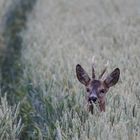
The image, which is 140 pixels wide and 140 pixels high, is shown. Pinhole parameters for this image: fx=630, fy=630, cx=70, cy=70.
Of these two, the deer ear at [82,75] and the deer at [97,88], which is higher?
the deer ear at [82,75]


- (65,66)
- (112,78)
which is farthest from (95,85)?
(65,66)

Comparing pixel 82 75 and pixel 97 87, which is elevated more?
pixel 82 75

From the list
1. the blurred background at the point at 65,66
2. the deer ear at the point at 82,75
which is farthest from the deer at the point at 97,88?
the blurred background at the point at 65,66

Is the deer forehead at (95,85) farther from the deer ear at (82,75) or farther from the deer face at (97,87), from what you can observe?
the deer ear at (82,75)

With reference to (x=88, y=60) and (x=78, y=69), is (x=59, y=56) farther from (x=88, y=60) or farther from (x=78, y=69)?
(x=78, y=69)

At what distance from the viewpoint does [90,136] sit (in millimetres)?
6191

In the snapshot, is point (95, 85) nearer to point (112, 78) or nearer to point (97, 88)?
point (97, 88)

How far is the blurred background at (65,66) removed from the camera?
674 cm

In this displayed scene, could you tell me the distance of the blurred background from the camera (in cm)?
674

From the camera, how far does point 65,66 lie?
9.43 metres

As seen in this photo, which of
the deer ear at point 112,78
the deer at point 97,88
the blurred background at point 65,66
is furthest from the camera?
the deer ear at point 112,78

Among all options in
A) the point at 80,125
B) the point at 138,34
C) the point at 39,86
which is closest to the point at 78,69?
the point at 80,125

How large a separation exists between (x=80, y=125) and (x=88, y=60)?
110 inches

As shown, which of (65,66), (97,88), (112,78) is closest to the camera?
(97,88)
